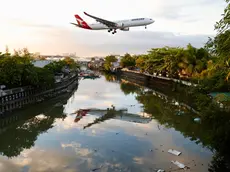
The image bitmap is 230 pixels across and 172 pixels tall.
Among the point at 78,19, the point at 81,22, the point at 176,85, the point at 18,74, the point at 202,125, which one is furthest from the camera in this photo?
the point at 78,19

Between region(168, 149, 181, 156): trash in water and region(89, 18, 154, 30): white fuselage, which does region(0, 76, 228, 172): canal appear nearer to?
region(168, 149, 181, 156): trash in water

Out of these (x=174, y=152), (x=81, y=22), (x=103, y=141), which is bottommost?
(x=103, y=141)

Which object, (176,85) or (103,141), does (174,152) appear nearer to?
(103,141)

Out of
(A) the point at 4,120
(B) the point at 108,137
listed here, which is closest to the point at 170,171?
(B) the point at 108,137

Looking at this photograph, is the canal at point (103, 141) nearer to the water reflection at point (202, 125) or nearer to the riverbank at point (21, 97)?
the water reflection at point (202, 125)

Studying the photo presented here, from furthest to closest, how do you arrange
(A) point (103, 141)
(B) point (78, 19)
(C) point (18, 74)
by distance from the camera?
1. (B) point (78, 19)
2. (C) point (18, 74)
3. (A) point (103, 141)

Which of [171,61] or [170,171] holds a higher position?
[171,61]

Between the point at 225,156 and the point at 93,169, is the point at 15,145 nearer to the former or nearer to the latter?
the point at 93,169

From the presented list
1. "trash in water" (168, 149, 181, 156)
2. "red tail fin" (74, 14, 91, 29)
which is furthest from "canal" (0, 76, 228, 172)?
"red tail fin" (74, 14, 91, 29)

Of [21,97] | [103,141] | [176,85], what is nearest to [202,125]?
[103,141]
